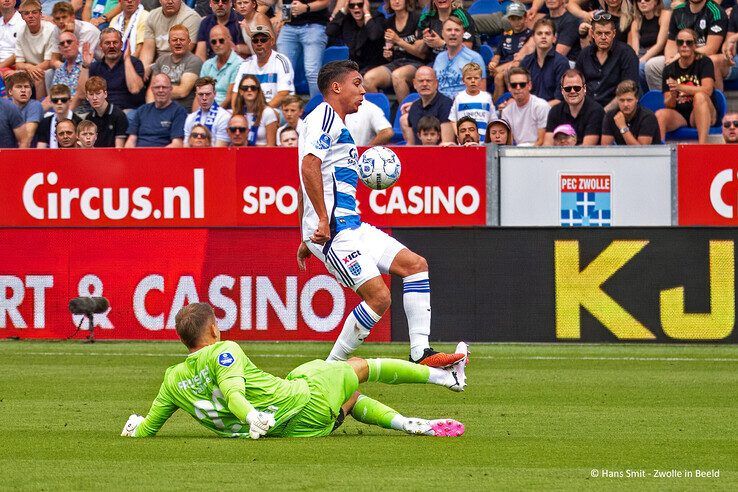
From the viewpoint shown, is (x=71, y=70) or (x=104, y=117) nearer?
(x=104, y=117)

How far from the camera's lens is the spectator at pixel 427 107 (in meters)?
17.2

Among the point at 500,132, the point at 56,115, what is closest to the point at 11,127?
the point at 56,115

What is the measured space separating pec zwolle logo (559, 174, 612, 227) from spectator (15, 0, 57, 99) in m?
8.92

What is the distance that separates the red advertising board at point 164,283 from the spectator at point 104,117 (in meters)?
2.83

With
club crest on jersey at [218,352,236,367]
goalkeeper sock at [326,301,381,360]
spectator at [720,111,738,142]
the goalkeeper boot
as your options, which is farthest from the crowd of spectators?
club crest on jersey at [218,352,236,367]

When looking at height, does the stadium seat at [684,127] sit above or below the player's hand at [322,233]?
above

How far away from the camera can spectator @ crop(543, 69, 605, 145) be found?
16.4 m

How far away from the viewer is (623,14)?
701 inches

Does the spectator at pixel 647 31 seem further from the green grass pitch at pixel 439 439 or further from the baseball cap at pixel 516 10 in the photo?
the green grass pitch at pixel 439 439

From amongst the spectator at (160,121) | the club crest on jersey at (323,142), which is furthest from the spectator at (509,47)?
the club crest on jersey at (323,142)

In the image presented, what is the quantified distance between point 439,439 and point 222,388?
141 centimetres

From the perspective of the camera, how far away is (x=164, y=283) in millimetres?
15453

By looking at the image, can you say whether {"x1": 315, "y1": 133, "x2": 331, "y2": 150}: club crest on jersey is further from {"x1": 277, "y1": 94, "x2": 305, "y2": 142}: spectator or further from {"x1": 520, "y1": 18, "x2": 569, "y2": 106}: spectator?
{"x1": 520, "y1": 18, "x2": 569, "y2": 106}: spectator

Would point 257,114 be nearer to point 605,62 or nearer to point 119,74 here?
point 119,74
